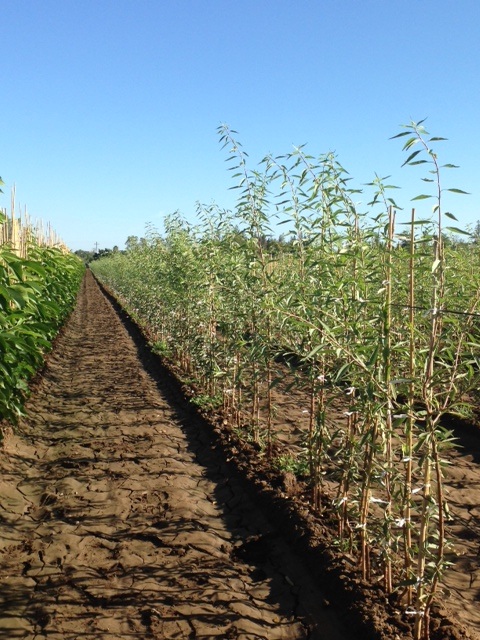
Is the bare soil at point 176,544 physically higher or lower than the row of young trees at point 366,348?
lower

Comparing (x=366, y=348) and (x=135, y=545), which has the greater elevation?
(x=366, y=348)

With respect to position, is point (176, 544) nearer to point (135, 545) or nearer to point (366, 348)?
point (135, 545)

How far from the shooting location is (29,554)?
3.82 meters

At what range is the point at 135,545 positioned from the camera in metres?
4.01

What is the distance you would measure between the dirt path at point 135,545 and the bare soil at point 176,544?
1cm

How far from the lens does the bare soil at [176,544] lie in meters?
3.12

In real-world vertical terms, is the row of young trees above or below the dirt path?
above

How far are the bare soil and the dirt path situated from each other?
0.04 feet

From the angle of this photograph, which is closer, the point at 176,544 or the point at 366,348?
the point at 366,348

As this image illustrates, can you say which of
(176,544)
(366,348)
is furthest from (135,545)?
(366,348)

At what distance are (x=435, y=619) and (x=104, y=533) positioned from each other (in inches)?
94.2

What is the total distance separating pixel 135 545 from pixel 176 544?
0.97 feet

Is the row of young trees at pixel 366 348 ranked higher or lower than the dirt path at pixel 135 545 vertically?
higher

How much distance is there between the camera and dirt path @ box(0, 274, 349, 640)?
3143mm
